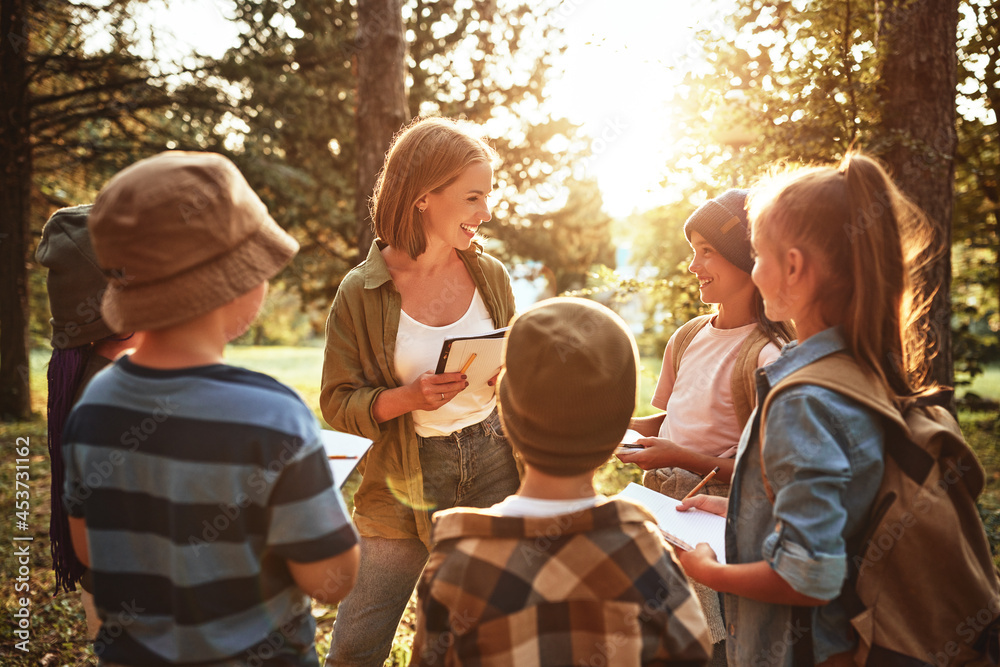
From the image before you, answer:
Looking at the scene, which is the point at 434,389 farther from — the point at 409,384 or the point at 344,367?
the point at 344,367

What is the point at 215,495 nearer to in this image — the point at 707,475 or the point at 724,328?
the point at 707,475

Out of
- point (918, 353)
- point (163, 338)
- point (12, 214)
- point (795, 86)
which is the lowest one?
point (12, 214)

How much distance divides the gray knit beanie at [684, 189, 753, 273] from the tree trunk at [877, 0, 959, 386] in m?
1.89

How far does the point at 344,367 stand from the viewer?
2.22 metres

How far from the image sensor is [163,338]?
49.2 inches

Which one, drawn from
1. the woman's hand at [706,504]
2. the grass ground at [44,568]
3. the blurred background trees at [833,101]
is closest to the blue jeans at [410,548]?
the woman's hand at [706,504]

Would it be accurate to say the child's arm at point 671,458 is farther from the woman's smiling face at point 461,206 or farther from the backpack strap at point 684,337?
the woman's smiling face at point 461,206

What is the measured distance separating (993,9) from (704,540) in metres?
6.03

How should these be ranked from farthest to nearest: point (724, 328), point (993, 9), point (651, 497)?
point (993, 9) → point (724, 328) → point (651, 497)

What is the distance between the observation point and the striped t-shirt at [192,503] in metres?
1.18

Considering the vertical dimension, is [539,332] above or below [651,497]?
above

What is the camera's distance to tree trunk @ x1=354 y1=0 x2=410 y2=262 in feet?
15.2

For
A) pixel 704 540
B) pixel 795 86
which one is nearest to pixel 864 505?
pixel 704 540

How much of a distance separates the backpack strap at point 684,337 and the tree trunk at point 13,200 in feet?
31.8
